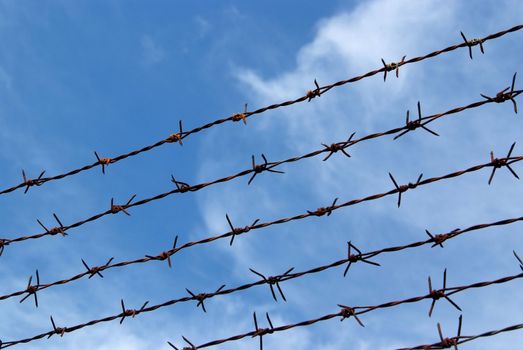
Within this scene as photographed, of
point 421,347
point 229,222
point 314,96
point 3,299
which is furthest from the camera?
point 3,299

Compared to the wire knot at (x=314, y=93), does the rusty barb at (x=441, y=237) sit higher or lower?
lower

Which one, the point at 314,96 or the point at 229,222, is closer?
the point at 229,222

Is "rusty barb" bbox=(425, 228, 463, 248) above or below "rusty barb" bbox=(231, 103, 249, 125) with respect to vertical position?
below

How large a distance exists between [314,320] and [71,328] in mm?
1422

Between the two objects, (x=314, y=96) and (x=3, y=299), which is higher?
(x=314, y=96)

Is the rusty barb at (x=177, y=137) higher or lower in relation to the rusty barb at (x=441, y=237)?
higher

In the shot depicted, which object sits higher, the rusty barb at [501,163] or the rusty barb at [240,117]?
the rusty barb at [240,117]

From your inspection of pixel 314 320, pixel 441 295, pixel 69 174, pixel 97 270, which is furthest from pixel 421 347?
pixel 69 174

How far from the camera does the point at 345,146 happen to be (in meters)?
3.94

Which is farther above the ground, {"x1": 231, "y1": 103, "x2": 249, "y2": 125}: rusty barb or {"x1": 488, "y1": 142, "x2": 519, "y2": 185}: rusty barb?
{"x1": 231, "y1": 103, "x2": 249, "y2": 125}: rusty barb

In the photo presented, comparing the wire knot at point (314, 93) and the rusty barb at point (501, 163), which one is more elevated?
the wire knot at point (314, 93)

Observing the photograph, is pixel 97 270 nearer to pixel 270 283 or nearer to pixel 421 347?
pixel 270 283

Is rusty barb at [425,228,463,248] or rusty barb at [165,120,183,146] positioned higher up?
rusty barb at [165,120,183,146]

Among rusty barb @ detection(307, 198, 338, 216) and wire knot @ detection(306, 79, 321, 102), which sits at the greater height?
wire knot @ detection(306, 79, 321, 102)
